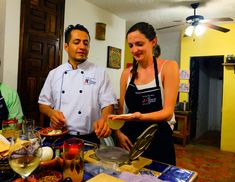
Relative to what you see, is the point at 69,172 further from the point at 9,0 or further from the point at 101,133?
the point at 9,0

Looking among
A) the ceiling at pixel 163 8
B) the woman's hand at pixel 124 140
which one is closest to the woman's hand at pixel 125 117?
the woman's hand at pixel 124 140

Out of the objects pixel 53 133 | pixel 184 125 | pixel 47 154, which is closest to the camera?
pixel 47 154

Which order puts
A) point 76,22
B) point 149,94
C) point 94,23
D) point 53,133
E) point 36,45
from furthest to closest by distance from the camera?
point 94,23 → point 76,22 → point 36,45 → point 149,94 → point 53,133

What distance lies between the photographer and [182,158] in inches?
142

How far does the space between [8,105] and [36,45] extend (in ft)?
3.15

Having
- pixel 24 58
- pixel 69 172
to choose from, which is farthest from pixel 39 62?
pixel 69 172

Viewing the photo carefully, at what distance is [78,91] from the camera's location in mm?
1469

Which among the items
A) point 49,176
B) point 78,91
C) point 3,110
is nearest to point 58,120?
point 78,91

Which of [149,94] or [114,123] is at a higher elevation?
[149,94]

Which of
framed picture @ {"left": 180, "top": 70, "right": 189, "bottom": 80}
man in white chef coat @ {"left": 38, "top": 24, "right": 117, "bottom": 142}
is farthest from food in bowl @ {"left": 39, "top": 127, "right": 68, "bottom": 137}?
framed picture @ {"left": 180, "top": 70, "right": 189, "bottom": 80}

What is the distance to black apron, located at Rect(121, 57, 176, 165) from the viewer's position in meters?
1.26

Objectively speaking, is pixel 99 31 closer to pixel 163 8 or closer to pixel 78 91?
pixel 163 8

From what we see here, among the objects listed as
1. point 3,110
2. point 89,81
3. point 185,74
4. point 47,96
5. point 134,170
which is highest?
point 185,74

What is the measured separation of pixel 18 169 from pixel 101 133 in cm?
50
